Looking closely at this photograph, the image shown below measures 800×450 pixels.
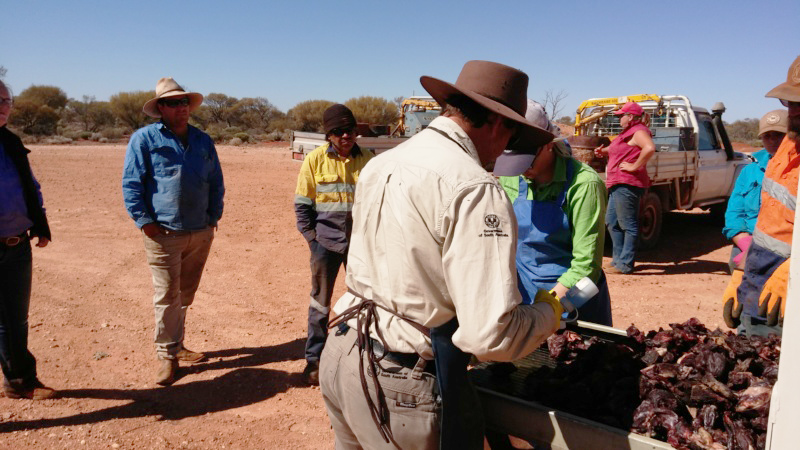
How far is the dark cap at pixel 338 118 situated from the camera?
189 inches

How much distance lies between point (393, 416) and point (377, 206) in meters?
0.73

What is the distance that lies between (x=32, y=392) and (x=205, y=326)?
6.16 ft

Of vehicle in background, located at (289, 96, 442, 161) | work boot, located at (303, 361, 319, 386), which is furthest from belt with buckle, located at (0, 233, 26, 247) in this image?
vehicle in background, located at (289, 96, 442, 161)

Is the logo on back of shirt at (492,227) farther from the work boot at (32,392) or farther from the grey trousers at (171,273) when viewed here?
the work boot at (32,392)

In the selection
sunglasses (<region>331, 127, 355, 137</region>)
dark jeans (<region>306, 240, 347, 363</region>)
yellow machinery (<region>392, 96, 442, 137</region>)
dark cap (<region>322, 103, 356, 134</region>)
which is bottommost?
dark jeans (<region>306, 240, 347, 363</region>)

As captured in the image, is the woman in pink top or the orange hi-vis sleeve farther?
the woman in pink top

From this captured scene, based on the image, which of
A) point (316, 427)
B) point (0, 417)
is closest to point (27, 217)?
point (0, 417)

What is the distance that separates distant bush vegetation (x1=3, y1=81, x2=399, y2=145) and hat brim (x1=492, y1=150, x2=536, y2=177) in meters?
34.2

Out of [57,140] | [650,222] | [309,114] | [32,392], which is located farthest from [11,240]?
[309,114]

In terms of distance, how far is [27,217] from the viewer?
4.45 meters

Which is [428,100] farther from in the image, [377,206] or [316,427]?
[377,206]

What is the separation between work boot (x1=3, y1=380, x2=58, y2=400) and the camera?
14.9ft

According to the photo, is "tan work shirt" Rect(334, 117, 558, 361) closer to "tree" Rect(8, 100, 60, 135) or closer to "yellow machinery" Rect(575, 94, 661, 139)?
"yellow machinery" Rect(575, 94, 661, 139)

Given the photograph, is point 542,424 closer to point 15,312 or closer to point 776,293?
point 776,293
